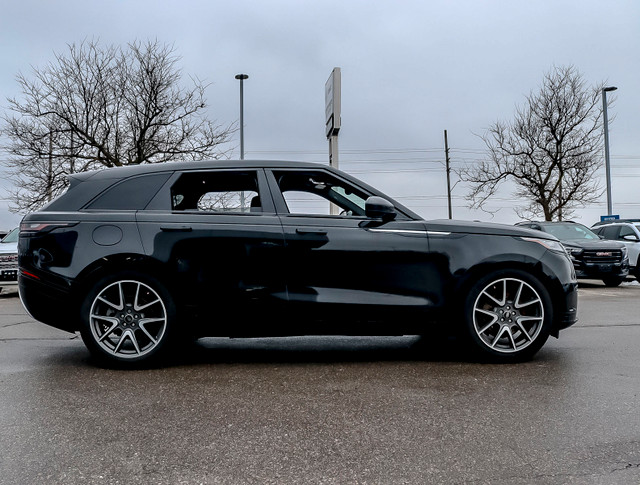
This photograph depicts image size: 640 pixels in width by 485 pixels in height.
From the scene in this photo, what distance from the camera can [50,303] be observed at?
513 cm

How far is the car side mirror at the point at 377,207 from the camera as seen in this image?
16.6ft

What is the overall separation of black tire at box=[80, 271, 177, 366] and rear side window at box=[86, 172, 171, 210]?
58 centimetres

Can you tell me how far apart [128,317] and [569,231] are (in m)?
14.4

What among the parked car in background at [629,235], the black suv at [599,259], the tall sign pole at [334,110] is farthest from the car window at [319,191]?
the parked car in background at [629,235]

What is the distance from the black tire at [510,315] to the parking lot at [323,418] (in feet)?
0.55

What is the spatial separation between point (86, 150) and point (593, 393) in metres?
22.1

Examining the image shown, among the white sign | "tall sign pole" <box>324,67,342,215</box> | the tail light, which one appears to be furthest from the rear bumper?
the white sign

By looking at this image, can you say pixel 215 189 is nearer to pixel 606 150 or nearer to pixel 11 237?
pixel 11 237

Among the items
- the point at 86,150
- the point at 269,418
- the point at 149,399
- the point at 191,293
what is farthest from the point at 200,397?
the point at 86,150

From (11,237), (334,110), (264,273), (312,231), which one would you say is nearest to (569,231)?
(334,110)

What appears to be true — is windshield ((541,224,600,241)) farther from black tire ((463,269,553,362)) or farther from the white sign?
black tire ((463,269,553,362))

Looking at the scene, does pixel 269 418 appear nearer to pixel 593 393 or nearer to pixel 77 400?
pixel 77 400

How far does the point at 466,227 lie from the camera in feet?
17.4

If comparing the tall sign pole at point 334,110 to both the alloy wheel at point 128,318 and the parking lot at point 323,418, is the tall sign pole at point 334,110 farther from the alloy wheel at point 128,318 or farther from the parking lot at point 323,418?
the alloy wheel at point 128,318
